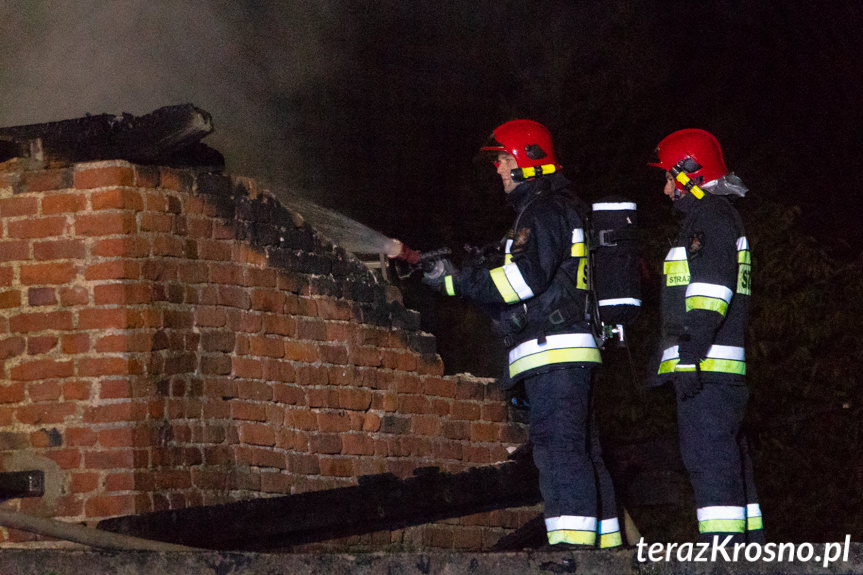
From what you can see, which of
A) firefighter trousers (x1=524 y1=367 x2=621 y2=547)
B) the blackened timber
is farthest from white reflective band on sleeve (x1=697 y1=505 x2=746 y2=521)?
the blackened timber

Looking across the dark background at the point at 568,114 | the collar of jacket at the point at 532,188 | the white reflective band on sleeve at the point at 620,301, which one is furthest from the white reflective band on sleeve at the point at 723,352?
the dark background at the point at 568,114

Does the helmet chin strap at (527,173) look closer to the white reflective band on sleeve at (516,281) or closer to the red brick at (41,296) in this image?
the white reflective band on sleeve at (516,281)

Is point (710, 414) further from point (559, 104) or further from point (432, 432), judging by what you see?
point (559, 104)

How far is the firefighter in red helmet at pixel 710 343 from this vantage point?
17.4 ft

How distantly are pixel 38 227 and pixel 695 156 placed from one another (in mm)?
2937

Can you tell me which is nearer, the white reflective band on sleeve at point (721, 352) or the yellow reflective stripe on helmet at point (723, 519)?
the yellow reflective stripe on helmet at point (723, 519)

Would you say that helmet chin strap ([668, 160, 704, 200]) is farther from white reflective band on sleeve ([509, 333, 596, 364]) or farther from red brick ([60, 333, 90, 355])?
red brick ([60, 333, 90, 355])

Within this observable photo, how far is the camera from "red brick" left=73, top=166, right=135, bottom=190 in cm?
587

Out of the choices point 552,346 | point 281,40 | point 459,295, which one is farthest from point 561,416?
point 281,40

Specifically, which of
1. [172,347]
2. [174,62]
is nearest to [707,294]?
[172,347]

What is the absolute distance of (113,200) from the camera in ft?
19.1

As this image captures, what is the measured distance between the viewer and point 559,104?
12172 mm

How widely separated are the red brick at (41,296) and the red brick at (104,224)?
11.3 inches

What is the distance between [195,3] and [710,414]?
624cm
